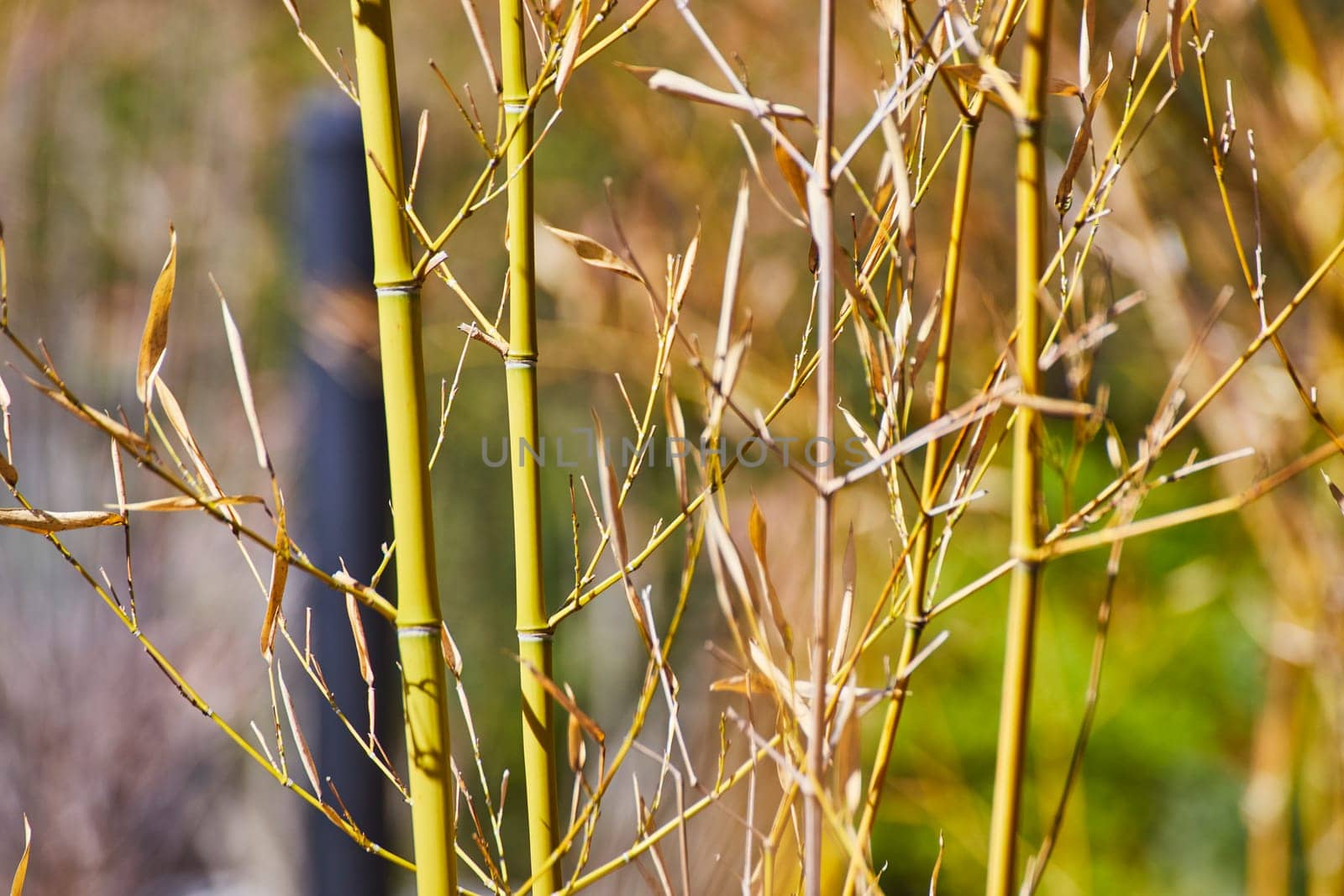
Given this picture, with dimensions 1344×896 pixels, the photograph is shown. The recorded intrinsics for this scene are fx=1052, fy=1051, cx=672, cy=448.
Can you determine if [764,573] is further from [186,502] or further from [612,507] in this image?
[186,502]

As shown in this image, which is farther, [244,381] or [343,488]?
[343,488]

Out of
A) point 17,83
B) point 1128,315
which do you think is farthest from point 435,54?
point 1128,315

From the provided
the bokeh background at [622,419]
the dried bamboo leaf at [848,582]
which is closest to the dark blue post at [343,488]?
the bokeh background at [622,419]

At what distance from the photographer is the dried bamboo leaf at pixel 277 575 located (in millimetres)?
281

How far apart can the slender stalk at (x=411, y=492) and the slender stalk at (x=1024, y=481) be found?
16cm

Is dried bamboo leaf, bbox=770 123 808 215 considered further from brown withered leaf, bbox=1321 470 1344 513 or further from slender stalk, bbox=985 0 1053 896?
brown withered leaf, bbox=1321 470 1344 513

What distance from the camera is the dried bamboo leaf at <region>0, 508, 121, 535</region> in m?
0.28

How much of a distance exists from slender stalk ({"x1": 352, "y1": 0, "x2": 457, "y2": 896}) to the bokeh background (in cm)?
61

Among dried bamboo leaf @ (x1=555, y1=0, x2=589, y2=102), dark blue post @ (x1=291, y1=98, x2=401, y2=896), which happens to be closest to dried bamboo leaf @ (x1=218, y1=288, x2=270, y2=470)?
dried bamboo leaf @ (x1=555, y1=0, x2=589, y2=102)

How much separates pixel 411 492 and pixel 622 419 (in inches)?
75.8

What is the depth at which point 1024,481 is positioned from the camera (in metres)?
0.27

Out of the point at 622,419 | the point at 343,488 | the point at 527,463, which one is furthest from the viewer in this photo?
the point at 622,419

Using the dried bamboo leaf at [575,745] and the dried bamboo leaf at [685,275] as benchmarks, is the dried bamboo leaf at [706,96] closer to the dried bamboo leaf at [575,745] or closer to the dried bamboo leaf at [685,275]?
the dried bamboo leaf at [685,275]

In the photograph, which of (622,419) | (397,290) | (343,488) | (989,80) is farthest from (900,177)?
(622,419)
